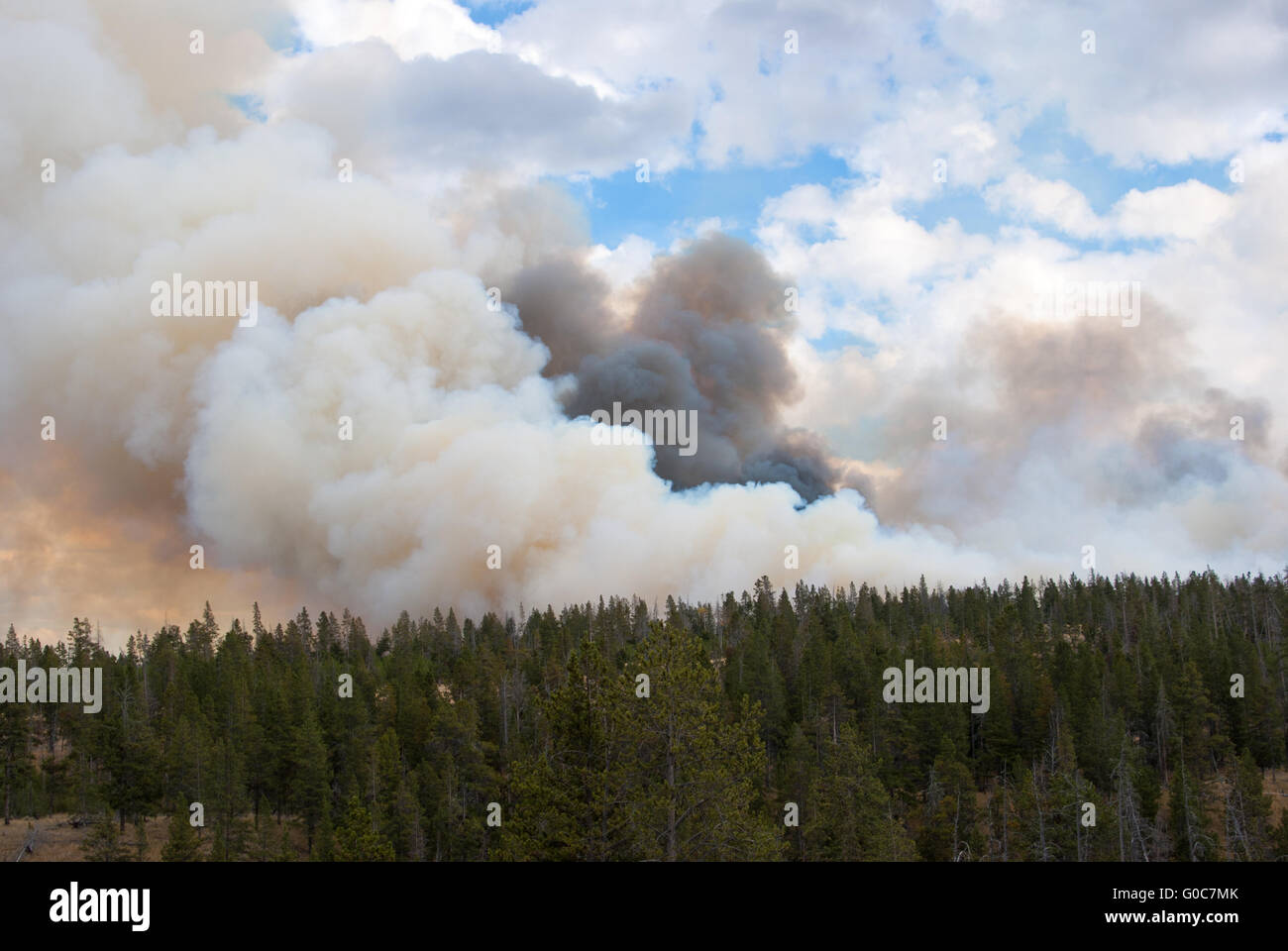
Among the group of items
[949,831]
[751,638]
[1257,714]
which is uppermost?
[751,638]

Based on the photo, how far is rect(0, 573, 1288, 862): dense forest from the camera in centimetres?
3753

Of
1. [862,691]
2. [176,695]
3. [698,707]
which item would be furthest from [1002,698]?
[176,695]

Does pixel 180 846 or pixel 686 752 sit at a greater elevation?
pixel 686 752

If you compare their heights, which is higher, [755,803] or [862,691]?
[862,691]

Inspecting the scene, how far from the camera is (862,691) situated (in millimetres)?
100000

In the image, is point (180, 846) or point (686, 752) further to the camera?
point (180, 846)

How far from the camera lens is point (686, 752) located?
37.4m

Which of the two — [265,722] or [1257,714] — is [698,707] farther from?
[1257,714]

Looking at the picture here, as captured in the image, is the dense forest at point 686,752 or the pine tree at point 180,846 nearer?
the dense forest at point 686,752

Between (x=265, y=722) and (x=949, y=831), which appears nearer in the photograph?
(x=949, y=831)

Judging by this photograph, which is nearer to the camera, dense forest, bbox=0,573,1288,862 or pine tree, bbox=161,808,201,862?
dense forest, bbox=0,573,1288,862

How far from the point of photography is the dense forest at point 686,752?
123 ft
